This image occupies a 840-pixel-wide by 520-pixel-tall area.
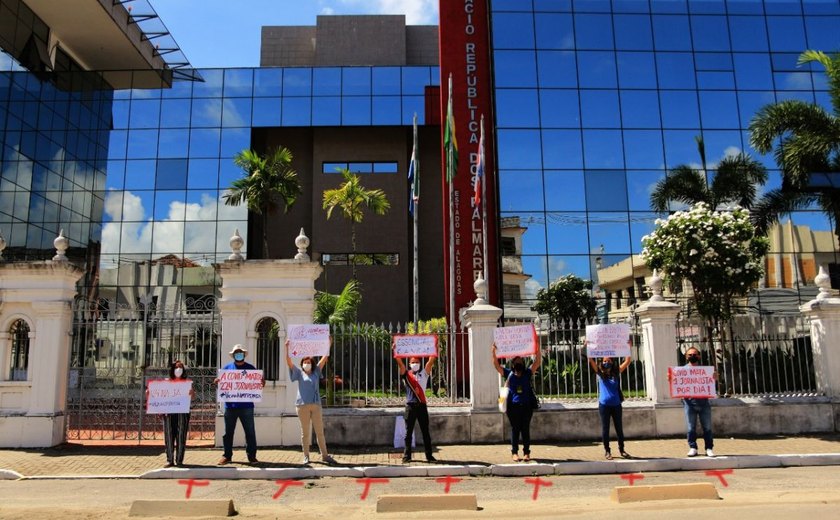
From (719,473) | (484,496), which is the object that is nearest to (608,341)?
(719,473)

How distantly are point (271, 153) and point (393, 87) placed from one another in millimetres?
6684

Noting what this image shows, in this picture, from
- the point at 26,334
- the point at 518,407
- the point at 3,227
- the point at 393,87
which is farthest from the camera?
the point at 393,87

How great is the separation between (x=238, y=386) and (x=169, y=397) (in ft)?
3.26

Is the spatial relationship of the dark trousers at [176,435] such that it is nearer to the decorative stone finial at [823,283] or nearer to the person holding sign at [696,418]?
the person holding sign at [696,418]

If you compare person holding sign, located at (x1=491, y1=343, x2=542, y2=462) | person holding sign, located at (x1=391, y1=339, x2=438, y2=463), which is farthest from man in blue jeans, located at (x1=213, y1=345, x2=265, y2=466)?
person holding sign, located at (x1=491, y1=343, x2=542, y2=462)

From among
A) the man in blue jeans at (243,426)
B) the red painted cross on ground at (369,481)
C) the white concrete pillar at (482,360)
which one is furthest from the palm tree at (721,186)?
the man in blue jeans at (243,426)

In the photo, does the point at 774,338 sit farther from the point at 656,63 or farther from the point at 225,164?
the point at 225,164

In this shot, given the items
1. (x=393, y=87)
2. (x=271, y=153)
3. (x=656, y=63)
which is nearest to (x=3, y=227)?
(x=271, y=153)

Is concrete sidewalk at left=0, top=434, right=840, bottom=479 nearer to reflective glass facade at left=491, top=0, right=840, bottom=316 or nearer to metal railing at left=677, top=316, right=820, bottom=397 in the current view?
metal railing at left=677, top=316, right=820, bottom=397

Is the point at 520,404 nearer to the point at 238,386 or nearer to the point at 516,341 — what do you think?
the point at 516,341

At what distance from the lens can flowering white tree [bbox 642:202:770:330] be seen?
48.5ft

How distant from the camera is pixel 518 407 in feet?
29.7

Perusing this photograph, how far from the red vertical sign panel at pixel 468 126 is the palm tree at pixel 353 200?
6293 millimetres

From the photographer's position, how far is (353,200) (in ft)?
88.8
